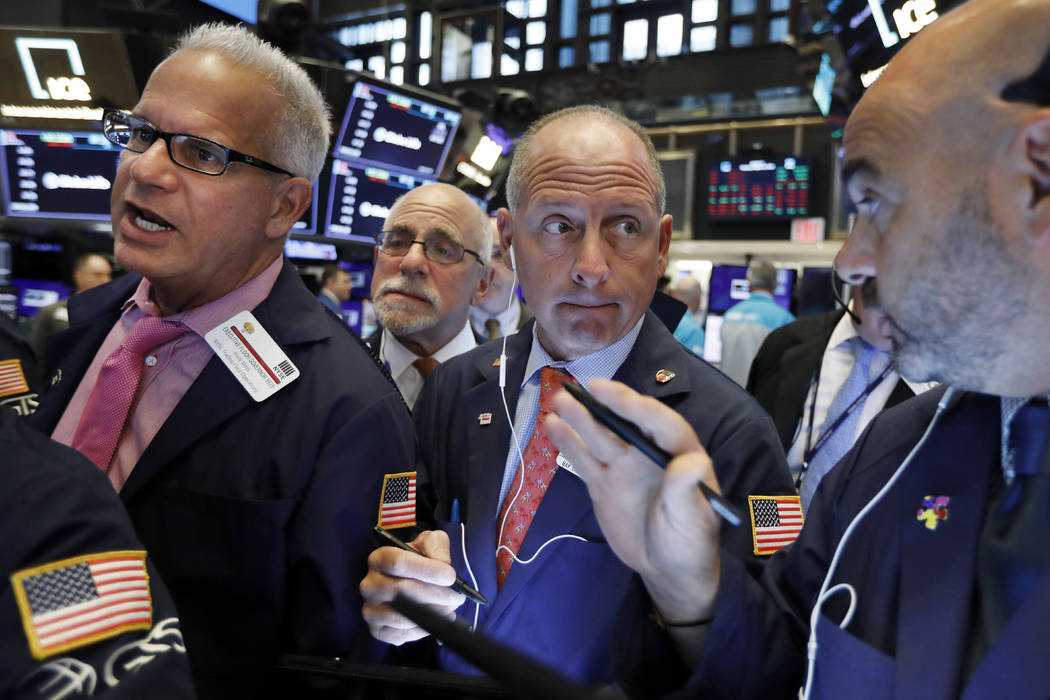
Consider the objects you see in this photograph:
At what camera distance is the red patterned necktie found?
1.55 metres

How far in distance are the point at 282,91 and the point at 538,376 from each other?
805 millimetres

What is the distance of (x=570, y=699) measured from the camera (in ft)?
2.13

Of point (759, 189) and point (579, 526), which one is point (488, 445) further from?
point (759, 189)

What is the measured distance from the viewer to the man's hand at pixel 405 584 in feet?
4.21

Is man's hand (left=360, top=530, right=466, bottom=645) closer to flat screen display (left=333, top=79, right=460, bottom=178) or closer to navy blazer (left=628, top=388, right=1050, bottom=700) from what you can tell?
navy blazer (left=628, top=388, right=1050, bottom=700)

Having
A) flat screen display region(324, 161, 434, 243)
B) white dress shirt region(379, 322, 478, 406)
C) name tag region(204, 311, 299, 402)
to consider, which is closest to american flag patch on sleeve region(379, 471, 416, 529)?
name tag region(204, 311, 299, 402)

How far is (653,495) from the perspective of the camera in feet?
3.40

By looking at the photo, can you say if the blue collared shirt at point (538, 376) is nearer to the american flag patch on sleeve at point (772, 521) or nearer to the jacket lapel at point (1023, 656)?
the american flag patch on sleeve at point (772, 521)

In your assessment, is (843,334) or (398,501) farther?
(843,334)

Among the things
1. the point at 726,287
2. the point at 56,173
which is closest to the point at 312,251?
the point at 56,173

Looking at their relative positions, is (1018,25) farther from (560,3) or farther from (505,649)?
(560,3)

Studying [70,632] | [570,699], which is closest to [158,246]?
[70,632]

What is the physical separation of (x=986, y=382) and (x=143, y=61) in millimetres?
4400

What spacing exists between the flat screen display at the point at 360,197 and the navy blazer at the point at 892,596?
161 inches
